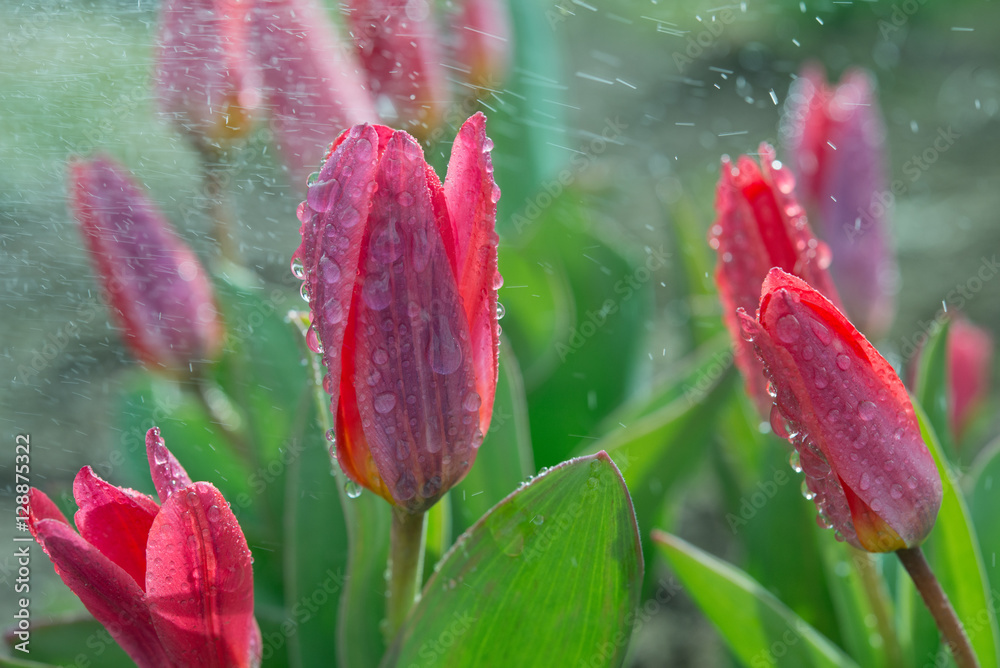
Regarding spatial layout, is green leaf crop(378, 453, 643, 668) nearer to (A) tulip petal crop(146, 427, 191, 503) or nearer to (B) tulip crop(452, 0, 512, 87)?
(A) tulip petal crop(146, 427, 191, 503)

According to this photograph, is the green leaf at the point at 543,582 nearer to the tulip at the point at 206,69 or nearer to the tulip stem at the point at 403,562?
the tulip stem at the point at 403,562

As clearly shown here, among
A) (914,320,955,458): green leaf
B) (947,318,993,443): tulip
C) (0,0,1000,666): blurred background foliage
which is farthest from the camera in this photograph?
(947,318,993,443): tulip

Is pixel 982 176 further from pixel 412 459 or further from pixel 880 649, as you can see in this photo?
pixel 412 459

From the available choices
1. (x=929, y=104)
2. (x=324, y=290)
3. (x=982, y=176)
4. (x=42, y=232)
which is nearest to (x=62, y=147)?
(x=42, y=232)

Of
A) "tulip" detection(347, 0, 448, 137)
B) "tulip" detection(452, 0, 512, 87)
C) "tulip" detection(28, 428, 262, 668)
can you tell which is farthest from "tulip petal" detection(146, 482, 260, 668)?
"tulip" detection(452, 0, 512, 87)

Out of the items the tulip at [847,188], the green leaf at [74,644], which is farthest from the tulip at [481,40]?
the green leaf at [74,644]

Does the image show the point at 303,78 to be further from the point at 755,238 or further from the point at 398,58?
the point at 755,238
